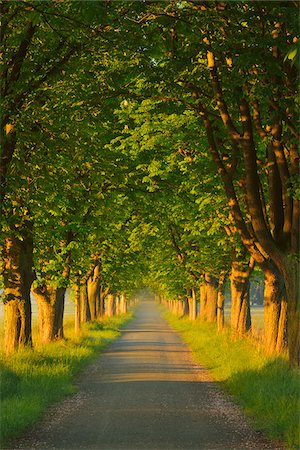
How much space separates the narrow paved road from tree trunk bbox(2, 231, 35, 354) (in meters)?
2.13

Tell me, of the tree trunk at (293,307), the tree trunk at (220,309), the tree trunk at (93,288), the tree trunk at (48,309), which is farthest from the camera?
the tree trunk at (93,288)

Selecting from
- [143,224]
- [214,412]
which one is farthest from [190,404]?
[143,224]

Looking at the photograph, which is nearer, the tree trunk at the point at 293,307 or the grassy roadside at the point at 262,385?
the grassy roadside at the point at 262,385

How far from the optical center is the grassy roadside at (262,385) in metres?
11.1

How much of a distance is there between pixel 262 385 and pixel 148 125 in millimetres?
9368

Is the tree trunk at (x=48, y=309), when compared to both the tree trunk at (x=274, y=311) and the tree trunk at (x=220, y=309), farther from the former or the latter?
the tree trunk at (x=220, y=309)

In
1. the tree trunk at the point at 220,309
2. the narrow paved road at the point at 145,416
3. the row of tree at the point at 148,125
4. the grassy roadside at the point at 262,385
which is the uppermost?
the row of tree at the point at 148,125

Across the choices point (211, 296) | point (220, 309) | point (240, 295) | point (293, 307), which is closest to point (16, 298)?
point (293, 307)

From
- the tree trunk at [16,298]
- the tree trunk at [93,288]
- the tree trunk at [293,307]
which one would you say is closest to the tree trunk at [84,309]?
the tree trunk at [93,288]

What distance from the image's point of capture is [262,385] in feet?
46.8

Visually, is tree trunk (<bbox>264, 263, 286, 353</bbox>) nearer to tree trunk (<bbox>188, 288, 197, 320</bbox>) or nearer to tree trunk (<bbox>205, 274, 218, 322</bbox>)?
→ tree trunk (<bbox>205, 274, 218, 322</bbox>)

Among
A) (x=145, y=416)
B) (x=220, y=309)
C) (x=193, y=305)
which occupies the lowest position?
(x=145, y=416)

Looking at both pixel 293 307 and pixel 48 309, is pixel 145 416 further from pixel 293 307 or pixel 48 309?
pixel 48 309

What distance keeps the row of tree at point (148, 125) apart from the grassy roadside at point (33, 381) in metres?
1.44
